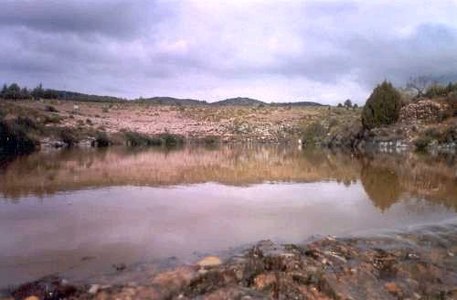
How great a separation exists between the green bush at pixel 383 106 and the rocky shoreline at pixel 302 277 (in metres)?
38.1

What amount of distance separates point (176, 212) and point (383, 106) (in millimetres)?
36953

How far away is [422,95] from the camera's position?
4800 centimetres

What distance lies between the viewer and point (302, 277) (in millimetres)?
4980

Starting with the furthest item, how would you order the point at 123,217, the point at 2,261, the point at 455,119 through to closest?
the point at 455,119
the point at 123,217
the point at 2,261

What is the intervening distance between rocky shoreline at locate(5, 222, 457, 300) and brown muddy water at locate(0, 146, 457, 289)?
1.80 feet

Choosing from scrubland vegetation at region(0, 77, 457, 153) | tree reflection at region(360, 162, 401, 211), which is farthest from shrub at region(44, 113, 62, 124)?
tree reflection at region(360, 162, 401, 211)

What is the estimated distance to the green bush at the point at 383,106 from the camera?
42625 mm

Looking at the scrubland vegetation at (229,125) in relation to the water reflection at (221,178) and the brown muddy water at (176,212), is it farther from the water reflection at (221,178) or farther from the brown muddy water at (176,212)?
the brown muddy water at (176,212)

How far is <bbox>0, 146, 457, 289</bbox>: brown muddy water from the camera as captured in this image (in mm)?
5969

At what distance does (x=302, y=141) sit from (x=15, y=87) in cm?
3689

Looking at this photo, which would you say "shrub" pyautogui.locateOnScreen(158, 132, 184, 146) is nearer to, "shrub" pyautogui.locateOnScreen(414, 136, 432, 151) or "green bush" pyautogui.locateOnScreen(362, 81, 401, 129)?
"green bush" pyautogui.locateOnScreen(362, 81, 401, 129)

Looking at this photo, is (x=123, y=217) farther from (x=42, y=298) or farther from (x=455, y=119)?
(x=455, y=119)

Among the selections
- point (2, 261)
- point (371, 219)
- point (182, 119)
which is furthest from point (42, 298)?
point (182, 119)

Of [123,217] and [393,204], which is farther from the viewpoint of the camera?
[393,204]
